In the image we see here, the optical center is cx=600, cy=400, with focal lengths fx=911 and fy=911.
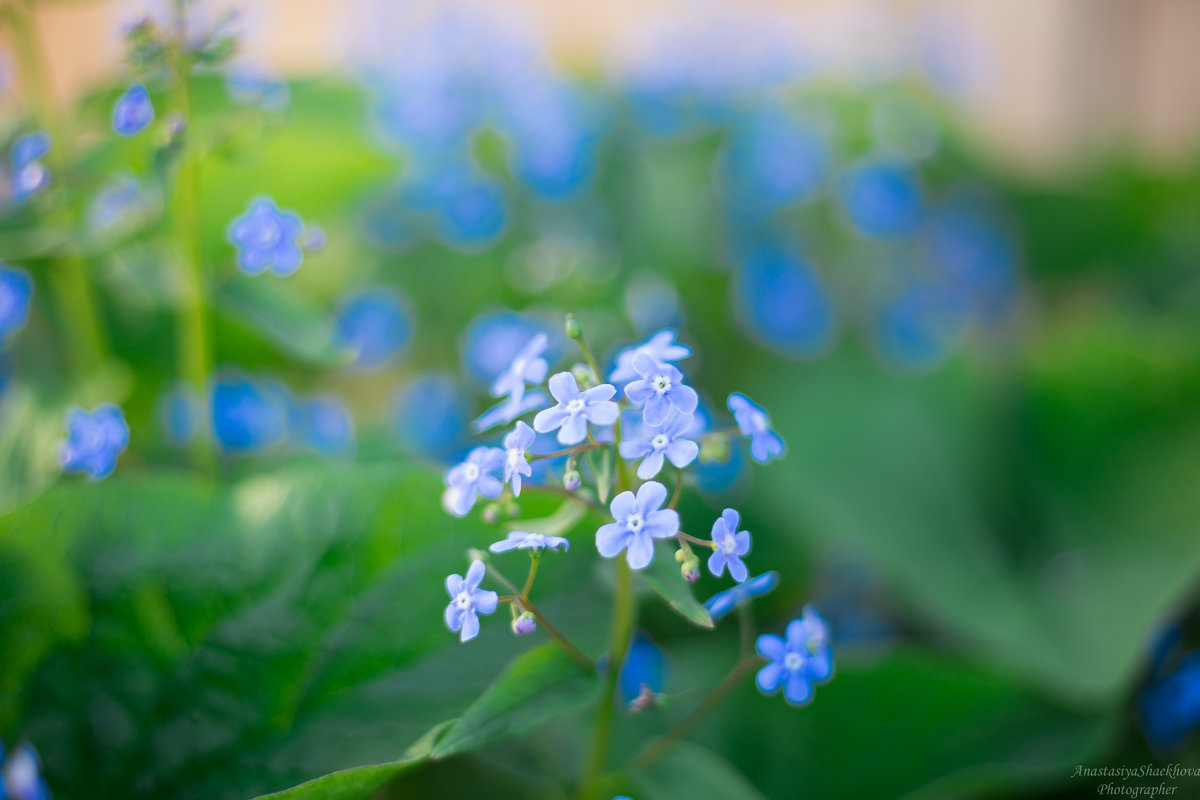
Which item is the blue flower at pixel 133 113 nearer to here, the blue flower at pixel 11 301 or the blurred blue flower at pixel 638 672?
the blue flower at pixel 11 301

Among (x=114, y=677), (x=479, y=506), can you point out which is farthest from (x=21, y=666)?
(x=479, y=506)

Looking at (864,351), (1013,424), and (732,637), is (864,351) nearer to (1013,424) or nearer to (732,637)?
(1013,424)

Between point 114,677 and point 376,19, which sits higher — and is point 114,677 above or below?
below

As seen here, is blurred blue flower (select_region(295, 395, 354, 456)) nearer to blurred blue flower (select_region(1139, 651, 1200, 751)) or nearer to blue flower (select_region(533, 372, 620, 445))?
blue flower (select_region(533, 372, 620, 445))

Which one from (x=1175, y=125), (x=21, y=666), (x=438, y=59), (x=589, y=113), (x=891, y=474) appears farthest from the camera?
(x=1175, y=125)

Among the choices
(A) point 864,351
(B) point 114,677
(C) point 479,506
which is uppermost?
(C) point 479,506

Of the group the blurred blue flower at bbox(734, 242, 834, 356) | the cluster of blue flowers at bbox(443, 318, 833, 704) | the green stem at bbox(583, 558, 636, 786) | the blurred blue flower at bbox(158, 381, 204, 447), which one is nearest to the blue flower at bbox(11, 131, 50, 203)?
the blurred blue flower at bbox(158, 381, 204, 447)
